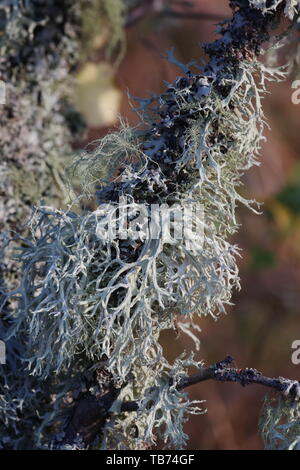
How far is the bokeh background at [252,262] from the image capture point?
112cm

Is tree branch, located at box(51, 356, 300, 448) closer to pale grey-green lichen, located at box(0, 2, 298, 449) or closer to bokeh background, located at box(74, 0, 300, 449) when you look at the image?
pale grey-green lichen, located at box(0, 2, 298, 449)

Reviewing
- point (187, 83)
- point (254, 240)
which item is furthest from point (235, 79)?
point (254, 240)

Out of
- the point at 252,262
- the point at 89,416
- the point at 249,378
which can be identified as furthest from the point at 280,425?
the point at 252,262

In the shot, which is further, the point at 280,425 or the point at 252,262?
the point at 252,262

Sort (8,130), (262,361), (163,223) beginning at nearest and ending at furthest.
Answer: (163,223), (8,130), (262,361)

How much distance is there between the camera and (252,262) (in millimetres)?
1164

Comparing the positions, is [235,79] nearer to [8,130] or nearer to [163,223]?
[163,223]

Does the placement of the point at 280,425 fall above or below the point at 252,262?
below

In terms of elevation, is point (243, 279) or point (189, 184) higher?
point (243, 279)

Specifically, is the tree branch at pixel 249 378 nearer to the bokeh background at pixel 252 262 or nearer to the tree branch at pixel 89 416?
the tree branch at pixel 89 416

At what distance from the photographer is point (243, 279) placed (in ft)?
4.16

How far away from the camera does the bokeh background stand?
112 cm

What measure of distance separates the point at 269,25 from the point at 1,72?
326 mm

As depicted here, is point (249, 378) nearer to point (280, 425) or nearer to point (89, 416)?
point (280, 425)
